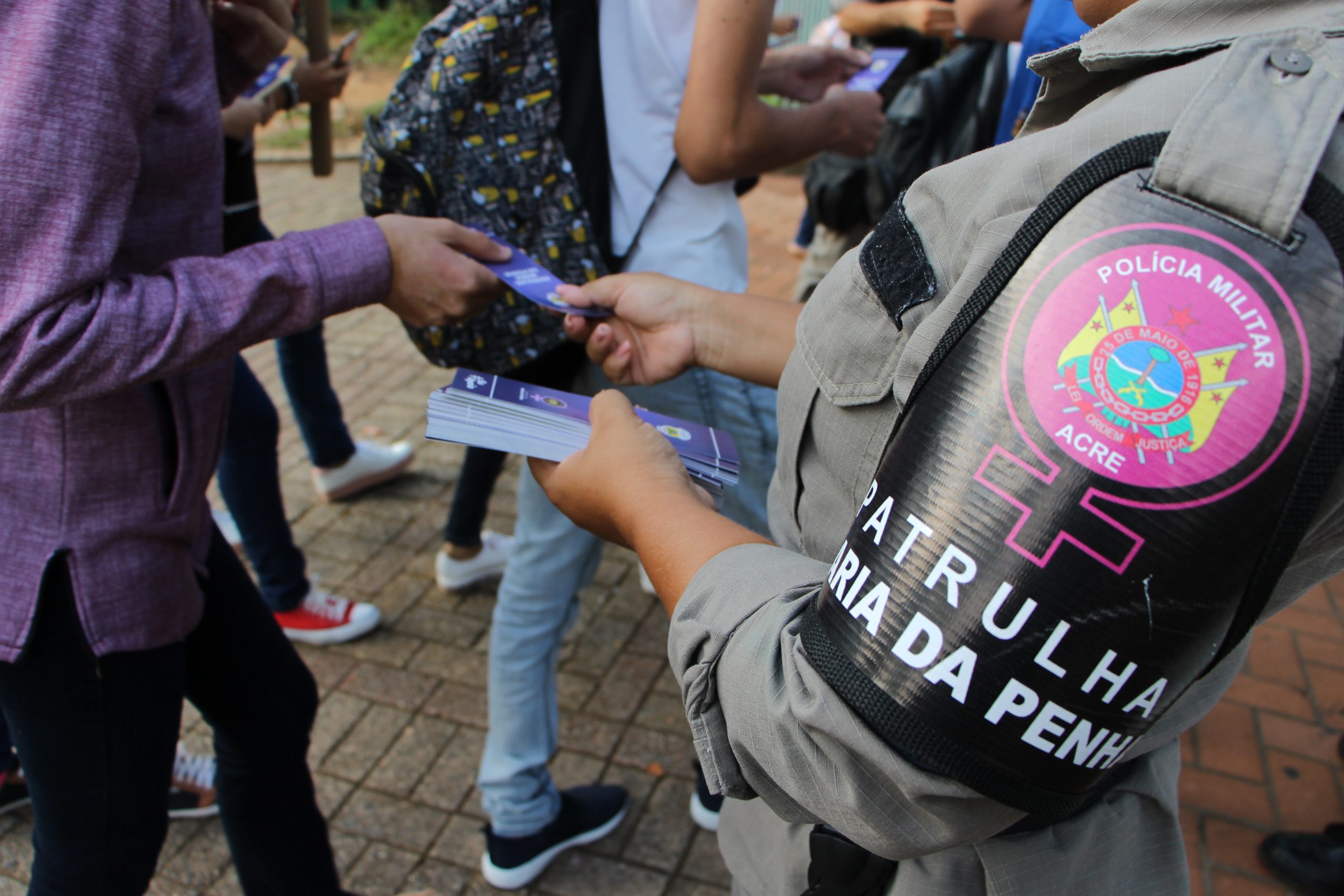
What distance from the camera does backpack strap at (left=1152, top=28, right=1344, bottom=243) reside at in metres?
0.64

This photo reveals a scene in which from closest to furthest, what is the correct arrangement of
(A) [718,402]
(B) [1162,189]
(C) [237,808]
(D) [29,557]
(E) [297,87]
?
(B) [1162,189]
(D) [29,557]
(C) [237,808]
(A) [718,402]
(E) [297,87]

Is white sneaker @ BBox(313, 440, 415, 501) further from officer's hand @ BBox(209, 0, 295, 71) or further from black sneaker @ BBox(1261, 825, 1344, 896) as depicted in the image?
black sneaker @ BBox(1261, 825, 1344, 896)

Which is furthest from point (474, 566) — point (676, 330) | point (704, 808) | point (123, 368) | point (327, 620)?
point (123, 368)

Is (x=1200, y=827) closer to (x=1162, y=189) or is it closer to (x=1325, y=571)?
(x=1325, y=571)

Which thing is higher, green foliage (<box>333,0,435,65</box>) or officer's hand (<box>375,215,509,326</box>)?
officer's hand (<box>375,215,509,326</box>)

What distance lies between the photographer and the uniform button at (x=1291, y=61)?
2.21 feet

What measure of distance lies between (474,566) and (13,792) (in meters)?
1.45

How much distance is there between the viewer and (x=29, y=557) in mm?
1398

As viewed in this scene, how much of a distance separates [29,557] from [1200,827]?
2.90 metres

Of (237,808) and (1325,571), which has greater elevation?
(1325,571)

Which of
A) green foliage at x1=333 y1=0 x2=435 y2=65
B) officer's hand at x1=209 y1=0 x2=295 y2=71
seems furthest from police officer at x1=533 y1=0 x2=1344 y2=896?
green foliage at x1=333 y1=0 x2=435 y2=65

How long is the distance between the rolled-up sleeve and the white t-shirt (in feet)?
3.73

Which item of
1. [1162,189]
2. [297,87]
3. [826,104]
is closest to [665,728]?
[826,104]

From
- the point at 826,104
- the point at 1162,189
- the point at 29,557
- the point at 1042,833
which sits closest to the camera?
the point at 1162,189
